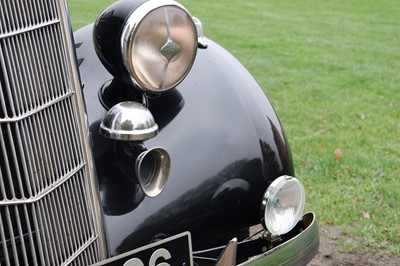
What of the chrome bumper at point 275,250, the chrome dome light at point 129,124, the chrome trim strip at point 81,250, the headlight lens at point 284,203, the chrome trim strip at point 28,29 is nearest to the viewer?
the chrome trim strip at point 28,29

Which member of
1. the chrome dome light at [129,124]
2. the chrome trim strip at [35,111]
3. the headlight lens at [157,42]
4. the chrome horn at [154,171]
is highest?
the headlight lens at [157,42]

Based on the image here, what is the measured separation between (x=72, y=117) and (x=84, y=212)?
0.85ft

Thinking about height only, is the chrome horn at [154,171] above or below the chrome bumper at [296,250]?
above

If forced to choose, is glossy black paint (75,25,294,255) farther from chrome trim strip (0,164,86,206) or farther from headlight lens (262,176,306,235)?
chrome trim strip (0,164,86,206)

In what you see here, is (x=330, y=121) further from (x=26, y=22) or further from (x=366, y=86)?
(x=26, y=22)

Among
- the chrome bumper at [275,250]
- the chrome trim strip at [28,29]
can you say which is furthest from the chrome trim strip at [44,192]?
the chrome bumper at [275,250]

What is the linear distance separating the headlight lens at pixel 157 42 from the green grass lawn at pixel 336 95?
188cm

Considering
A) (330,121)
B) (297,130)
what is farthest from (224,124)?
(330,121)

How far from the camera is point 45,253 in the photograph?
1513mm

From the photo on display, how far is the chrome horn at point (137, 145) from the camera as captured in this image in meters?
1.75

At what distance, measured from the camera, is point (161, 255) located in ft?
5.62

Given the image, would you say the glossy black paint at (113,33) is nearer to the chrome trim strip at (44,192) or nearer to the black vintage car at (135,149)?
the black vintage car at (135,149)

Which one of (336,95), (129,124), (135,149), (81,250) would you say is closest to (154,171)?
(135,149)

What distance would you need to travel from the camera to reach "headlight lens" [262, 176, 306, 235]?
2049 mm
